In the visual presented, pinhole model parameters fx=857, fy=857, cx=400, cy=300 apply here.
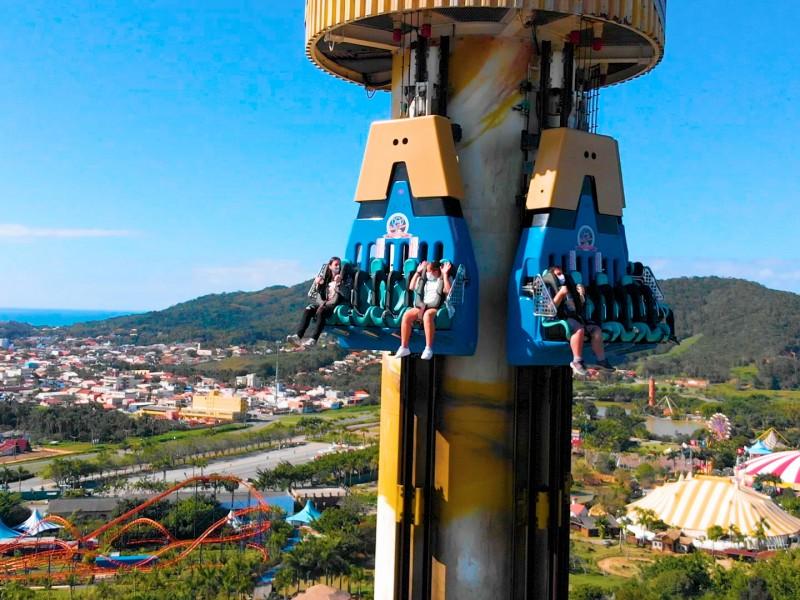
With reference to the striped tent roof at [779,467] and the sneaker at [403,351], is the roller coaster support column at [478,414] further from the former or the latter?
the striped tent roof at [779,467]

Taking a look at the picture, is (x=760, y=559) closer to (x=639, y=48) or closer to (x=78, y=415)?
(x=639, y=48)

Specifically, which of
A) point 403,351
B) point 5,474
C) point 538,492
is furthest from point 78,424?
point 403,351

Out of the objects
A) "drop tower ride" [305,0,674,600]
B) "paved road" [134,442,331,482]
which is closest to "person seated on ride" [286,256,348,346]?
"drop tower ride" [305,0,674,600]

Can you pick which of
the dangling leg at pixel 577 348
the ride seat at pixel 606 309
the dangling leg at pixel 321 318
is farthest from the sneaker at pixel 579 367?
the dangling leg at pixel 321 318

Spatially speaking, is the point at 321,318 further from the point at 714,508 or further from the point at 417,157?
the point at 714,508

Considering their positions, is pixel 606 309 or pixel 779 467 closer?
pixel 606 309

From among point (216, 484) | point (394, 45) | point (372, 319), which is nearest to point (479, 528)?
point (372, 319)
